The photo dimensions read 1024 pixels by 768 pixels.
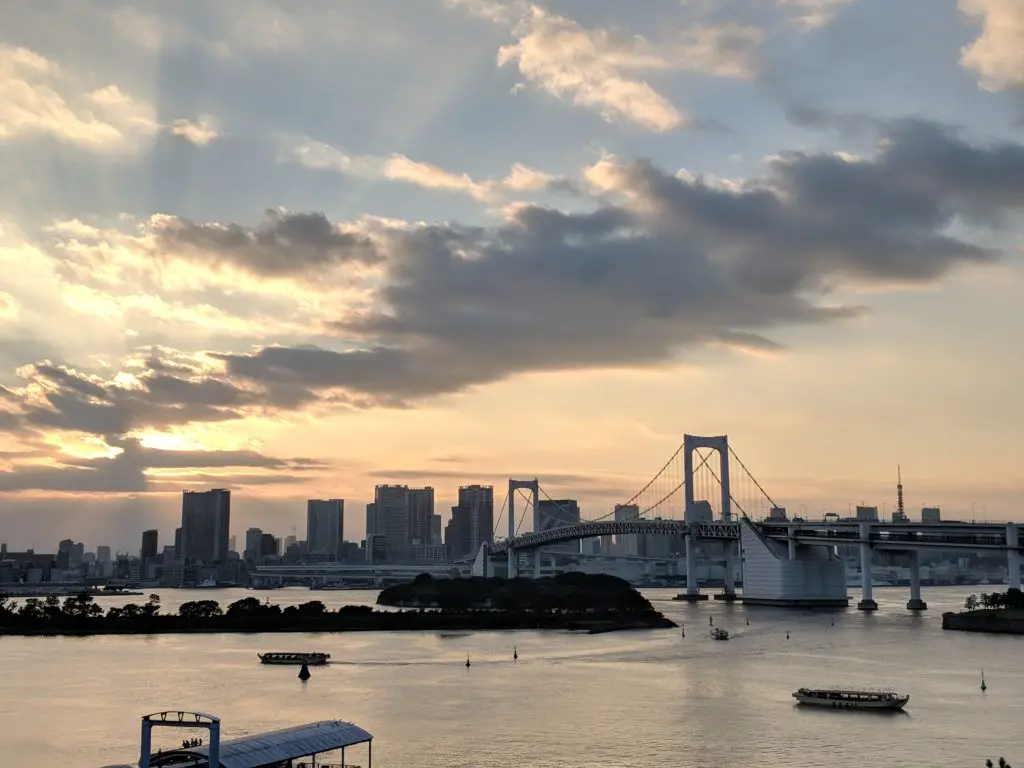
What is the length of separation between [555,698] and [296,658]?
1684 centimetres

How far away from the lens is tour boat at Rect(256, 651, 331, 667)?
157 feet

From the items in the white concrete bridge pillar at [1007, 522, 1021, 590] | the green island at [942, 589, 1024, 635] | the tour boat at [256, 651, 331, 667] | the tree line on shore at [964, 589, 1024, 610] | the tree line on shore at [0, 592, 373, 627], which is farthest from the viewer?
the white concrete bridge pillar at [1007, 522, 1021, 590]

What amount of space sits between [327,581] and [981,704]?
170 m

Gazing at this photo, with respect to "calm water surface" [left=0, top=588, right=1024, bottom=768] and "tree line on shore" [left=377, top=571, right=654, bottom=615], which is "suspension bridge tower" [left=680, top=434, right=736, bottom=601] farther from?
"calm water surface" [left=0, top=588, right=1024, bottom=768]

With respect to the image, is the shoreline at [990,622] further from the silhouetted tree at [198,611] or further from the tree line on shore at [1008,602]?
the silhouetted tree at [198,611]

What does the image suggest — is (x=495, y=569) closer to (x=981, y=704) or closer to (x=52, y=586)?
(x=52, y=586)

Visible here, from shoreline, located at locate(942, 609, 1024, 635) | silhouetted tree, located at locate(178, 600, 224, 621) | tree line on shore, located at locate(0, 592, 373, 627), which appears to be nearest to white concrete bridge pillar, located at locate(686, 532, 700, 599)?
shoreline, located at locate(942, 609, 1024, 635)

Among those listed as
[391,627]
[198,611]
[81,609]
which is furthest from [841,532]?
[81,609]

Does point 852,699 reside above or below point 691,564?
below

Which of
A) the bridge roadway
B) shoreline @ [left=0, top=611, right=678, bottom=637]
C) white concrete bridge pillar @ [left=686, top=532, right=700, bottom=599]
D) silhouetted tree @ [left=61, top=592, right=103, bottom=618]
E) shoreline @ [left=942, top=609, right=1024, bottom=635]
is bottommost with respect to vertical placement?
shoreline @ [left=0, top=611, right=678, bottom=637]

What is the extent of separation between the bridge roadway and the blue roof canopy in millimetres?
63338

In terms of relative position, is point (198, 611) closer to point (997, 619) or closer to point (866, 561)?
point (866, 561)

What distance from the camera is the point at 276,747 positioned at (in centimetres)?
2152

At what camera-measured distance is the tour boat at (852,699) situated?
113 feet
